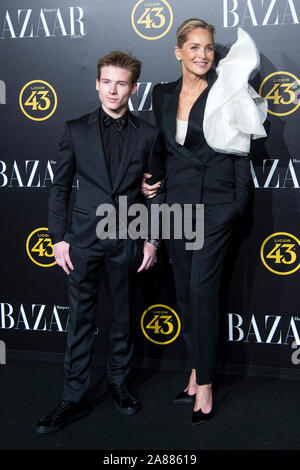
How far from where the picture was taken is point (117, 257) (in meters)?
2.45

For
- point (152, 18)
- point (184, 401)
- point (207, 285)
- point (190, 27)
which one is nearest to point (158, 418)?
point (184, 401)

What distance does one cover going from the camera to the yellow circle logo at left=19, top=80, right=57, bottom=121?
3.09 meters

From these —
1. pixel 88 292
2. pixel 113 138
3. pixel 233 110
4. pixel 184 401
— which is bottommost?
Result: pixel 184 401

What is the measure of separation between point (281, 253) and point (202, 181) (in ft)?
2.58

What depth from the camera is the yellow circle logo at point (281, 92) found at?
2822 millimetres

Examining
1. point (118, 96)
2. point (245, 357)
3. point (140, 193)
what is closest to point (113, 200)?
point (140, 193)

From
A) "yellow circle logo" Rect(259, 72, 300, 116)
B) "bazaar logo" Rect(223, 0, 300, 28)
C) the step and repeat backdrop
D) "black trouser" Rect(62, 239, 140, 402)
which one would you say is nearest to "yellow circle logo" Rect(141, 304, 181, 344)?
the step and repeat backdrop

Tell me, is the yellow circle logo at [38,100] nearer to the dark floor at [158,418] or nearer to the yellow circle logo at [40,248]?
the yellow circle logo at [40,248]

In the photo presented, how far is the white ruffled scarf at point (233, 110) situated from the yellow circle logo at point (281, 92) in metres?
0.45

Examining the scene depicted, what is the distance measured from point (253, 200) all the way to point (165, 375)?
3.73ft

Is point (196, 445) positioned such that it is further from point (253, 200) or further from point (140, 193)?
point (253, 200)

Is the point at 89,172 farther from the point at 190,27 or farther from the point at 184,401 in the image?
the point at 184,401

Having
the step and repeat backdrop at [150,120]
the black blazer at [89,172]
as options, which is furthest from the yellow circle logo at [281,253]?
the black blazer at [89,172]

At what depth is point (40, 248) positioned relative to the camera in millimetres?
3223
